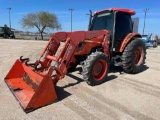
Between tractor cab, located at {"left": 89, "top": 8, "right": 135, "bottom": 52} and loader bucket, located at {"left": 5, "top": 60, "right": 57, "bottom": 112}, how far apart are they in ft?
9.85

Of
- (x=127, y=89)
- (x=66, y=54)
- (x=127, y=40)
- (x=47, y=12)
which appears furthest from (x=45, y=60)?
(x=47, y=12)

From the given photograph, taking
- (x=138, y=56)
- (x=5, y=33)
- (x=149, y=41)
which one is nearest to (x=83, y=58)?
(x=138, y=56)

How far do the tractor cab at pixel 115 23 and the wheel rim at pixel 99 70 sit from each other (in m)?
0.98

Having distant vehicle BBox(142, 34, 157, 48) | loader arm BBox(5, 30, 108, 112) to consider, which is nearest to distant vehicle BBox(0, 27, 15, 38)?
distant vehicle BBox(142, 34, 157, 48)

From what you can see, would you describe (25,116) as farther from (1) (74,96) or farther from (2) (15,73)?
(2) (15,73)

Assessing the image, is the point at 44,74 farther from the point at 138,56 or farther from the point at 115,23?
the point at 138,56

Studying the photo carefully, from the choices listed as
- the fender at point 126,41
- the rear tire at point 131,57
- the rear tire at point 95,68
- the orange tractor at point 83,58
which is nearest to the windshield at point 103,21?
the orange tractor at point 83,58

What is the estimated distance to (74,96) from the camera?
15.3ft

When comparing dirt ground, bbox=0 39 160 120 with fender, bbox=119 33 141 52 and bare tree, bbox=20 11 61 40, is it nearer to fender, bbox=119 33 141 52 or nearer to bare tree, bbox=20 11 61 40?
fender, bbox=119 33 141 52

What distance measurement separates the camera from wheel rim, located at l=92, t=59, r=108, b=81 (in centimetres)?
544

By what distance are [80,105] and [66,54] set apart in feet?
4.63

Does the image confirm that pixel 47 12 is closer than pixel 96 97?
No

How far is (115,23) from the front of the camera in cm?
620

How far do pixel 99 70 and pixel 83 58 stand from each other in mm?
815
